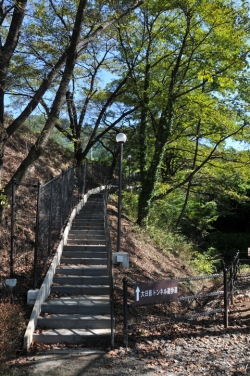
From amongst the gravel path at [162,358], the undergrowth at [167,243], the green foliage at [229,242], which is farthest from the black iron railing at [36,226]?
the green foliage at [229,242]

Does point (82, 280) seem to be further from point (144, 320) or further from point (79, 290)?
point (144, 320)

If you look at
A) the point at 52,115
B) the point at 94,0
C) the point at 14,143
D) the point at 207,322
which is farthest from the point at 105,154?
the point at 207,322

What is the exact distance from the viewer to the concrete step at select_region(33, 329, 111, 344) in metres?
6.73

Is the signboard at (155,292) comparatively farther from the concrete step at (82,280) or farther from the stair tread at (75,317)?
the concrete step at (82,280)

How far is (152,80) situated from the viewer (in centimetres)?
1705

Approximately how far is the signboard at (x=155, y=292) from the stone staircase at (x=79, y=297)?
1011 mm

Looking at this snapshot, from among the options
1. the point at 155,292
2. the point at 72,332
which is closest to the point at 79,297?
the point at 72,332

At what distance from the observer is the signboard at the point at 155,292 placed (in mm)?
6798

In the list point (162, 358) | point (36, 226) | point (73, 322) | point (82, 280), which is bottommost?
point (162, 358)

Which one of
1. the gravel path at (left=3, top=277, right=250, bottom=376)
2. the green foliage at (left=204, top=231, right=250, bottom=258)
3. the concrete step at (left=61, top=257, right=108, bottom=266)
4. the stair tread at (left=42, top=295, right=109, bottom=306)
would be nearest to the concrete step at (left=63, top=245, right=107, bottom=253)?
the concrete step at (left=61, top=257, right=108, bottom=266)

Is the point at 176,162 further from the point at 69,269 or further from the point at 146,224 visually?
the point at 69,269

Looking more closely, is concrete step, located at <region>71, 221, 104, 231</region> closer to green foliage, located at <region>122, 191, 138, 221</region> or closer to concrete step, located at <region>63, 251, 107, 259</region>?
concrete step, located at <region>63, 251, 107, 259</region>

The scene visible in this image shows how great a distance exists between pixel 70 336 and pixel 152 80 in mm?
13257

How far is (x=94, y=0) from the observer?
41.6ft
